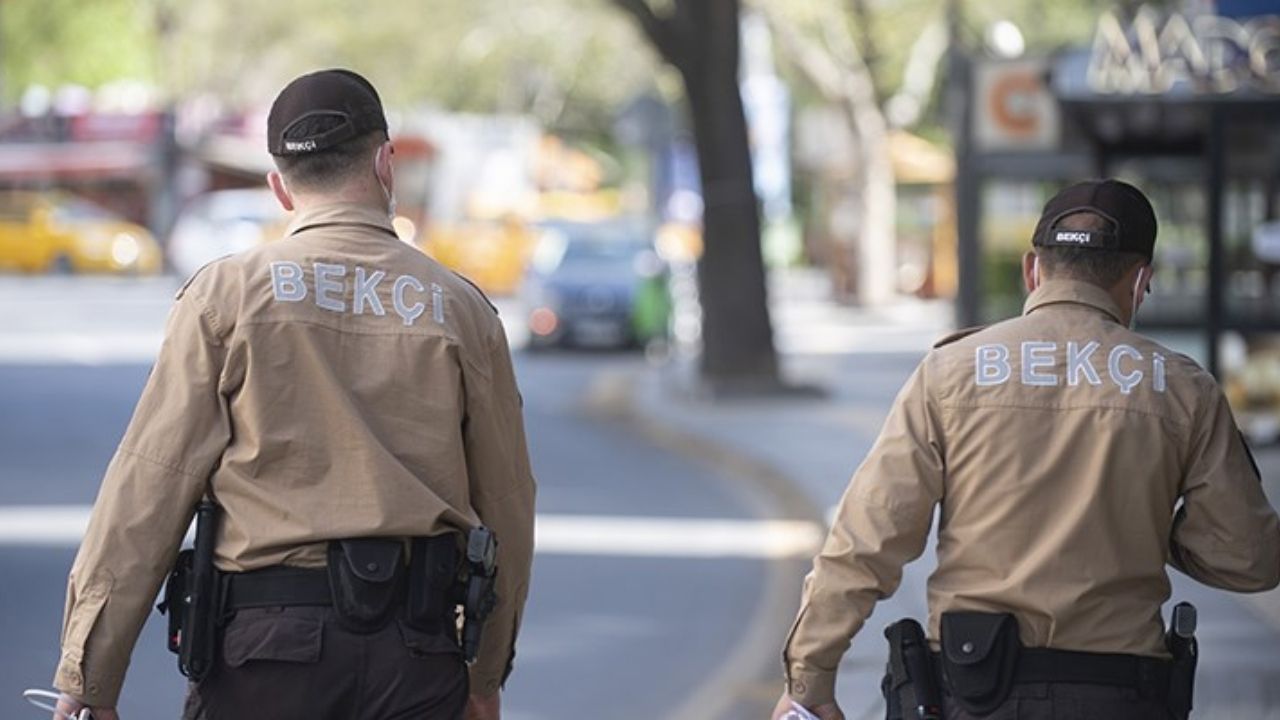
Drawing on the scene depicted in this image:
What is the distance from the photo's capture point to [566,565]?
11.9 meters

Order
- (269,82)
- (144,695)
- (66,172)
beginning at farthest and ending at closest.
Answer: (269,82), (66,172), (144,695)

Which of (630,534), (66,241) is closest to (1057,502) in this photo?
(630,534)

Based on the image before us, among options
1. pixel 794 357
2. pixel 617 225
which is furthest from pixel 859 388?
pixel 617 225

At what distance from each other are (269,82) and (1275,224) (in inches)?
2372

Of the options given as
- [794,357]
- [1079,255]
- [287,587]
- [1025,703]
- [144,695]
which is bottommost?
[794,357]

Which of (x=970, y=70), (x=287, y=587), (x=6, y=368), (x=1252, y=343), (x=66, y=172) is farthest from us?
(x=66, y=172)

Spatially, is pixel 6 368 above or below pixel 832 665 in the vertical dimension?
below

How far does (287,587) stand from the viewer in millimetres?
4098

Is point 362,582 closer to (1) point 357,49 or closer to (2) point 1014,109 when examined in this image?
(2) point 1014,109

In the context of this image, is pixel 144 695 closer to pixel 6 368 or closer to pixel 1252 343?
pixel 1252 343

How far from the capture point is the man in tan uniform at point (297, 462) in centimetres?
410

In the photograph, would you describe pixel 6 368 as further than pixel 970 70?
Yes

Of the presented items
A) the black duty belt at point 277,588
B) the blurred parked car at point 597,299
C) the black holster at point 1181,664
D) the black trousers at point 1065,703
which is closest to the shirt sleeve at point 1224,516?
the black holster at point 1181,664

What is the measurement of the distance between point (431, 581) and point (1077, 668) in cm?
113
